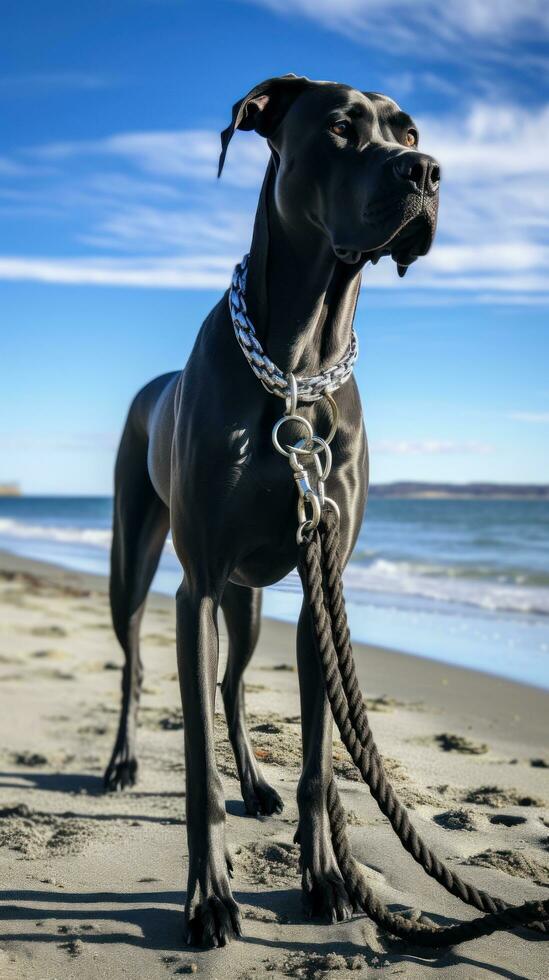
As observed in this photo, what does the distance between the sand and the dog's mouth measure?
1293mm

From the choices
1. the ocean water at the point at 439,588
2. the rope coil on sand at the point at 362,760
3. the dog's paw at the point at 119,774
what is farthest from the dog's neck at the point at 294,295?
the dog's paw at the point at 119,774

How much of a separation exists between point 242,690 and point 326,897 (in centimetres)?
89

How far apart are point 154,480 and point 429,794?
1.36 m

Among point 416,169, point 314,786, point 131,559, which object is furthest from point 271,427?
point 131,559

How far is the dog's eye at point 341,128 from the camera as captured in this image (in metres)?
2.14

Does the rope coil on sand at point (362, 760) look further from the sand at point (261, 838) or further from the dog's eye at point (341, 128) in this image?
the dog's eye at point (341, 128)

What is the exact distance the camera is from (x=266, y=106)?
2346mm

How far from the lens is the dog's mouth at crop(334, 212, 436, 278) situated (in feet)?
6.67

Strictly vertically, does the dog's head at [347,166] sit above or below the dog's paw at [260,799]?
above

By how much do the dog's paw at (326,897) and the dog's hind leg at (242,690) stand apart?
0.56 metres

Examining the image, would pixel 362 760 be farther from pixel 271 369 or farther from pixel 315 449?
pixel 271 369

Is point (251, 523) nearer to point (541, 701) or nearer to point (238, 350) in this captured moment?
point (238, 350)

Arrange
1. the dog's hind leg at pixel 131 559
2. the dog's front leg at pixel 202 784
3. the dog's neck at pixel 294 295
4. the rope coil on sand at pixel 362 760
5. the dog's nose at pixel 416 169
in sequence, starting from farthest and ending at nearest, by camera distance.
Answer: the dog's hind leg at pixel 131 559 → the dog's neck at pixel 294 295 → the dog's front leg at pixel 202 784 → the rope coil on sand at pixel 362 760 → the dog's nose at pixel 416 169

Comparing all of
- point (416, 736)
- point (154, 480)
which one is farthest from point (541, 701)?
point (154, 480)
